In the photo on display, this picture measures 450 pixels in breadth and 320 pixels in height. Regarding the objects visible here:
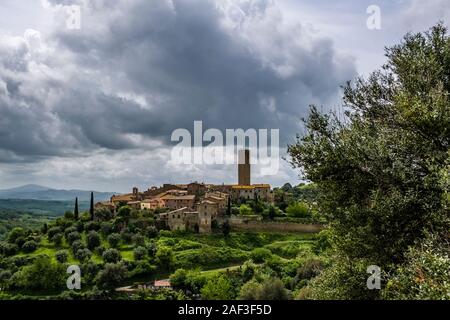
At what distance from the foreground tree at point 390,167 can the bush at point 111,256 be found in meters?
46.7

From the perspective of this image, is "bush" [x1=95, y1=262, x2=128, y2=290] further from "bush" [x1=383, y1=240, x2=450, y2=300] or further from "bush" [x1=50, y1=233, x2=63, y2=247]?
"bush" [x1=383, y1=240, x2=450, y2=300]

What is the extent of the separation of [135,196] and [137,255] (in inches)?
1396

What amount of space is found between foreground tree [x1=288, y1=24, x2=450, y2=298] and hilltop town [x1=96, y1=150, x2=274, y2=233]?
193 feet

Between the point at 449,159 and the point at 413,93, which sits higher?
the point at 413,93

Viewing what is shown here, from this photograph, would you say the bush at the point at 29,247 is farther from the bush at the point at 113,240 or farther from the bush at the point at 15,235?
the bush at the point at 113,240

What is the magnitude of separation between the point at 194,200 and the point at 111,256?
93.5 feet

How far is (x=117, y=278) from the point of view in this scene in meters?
49.7

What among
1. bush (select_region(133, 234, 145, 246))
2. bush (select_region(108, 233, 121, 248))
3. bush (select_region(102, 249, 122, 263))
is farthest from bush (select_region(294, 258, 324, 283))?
bush (select_region(108, 233, 121, 248))

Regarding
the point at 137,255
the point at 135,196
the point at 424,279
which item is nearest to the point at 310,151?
the point at 424,279

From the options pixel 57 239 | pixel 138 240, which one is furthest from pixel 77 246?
pixel 138 240

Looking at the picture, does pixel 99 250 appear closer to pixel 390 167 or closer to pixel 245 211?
pixel 245 211

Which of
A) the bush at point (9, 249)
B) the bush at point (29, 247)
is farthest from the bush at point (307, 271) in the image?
the bush at point (9, 249)

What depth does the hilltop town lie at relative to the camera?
71.7 meters
